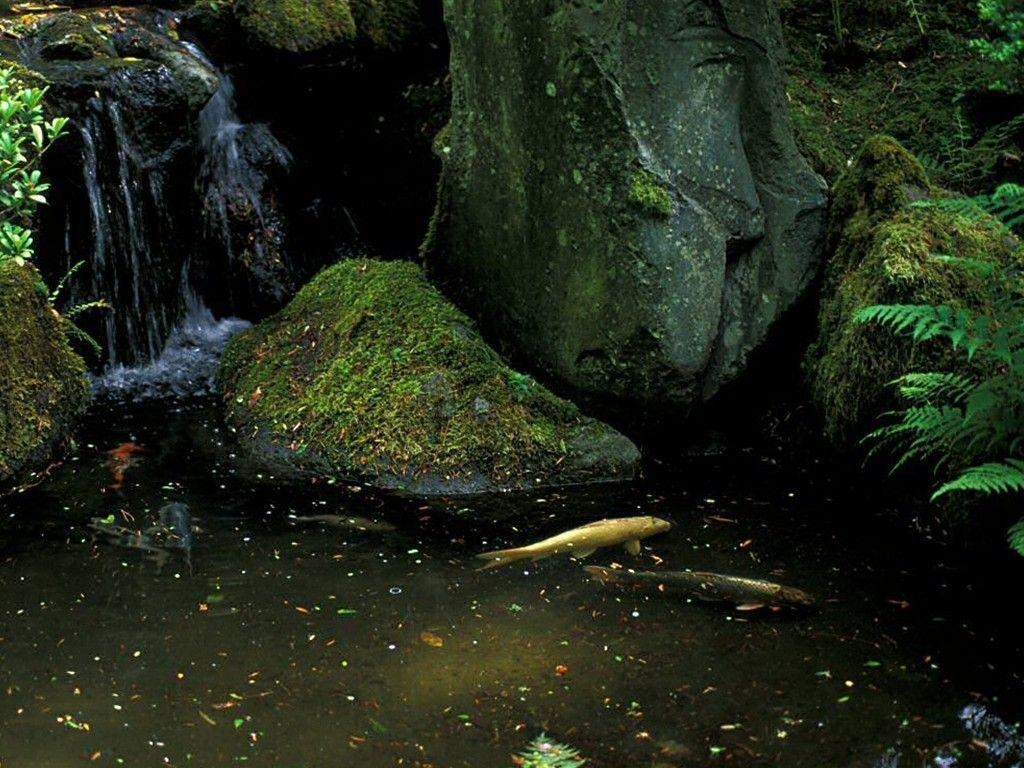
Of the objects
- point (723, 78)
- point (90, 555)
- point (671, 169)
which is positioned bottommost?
point (90, 555)

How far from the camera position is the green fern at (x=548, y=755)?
3.94 metres

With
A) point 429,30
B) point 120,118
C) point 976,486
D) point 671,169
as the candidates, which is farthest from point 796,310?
point 120,118

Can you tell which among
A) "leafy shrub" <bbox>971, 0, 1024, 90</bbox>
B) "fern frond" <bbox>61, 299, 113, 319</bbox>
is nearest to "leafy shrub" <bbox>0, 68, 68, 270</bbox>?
"fern frond" <bbox>61, 299, 113, 319</bbox>

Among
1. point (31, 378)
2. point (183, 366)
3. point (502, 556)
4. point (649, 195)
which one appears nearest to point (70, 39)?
point (183, 366)

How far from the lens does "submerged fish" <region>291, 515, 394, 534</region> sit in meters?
6.06

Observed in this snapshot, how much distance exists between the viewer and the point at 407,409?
271 inches

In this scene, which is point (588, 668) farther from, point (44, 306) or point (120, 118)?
point (120, 118)

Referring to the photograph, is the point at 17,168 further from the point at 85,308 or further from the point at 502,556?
the point at 502,556

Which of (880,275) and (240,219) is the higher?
(240,219)

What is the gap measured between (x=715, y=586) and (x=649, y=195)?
8.25 ft

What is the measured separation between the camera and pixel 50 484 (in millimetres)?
6406

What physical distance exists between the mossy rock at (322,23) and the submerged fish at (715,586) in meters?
5.66

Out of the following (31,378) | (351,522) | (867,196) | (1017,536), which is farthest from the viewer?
(867,196)

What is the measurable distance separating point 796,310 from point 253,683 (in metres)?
4.52
